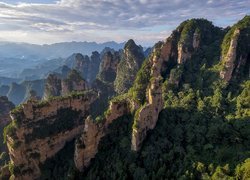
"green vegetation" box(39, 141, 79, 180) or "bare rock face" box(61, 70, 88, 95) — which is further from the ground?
"bare rock face" box(61, 70, 88, 95)

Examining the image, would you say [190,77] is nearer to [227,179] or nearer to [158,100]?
[158,100]

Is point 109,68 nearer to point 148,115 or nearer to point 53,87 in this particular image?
point 53,87

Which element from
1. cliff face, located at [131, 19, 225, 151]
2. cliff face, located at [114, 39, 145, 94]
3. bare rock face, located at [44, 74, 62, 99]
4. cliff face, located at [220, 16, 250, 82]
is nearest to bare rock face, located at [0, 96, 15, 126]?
bare rock face, located at [44, 74, 62, 99]

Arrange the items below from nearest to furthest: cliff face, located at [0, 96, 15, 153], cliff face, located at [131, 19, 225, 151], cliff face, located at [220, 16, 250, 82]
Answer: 1. cliff face, located at [220, 16, 250, 82]
2. cliff face, located at [131, 19, 225, 151]
3. cliff face, located at [0, 96, 15, 153]

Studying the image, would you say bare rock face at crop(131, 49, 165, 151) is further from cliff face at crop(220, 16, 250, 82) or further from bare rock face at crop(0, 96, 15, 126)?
bare rock face at crop(0, 96, 15, 126)

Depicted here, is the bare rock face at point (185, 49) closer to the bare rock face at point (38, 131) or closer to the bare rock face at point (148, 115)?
the bare rock face at point (148, 115)

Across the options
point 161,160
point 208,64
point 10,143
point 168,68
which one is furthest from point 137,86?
point 10,143

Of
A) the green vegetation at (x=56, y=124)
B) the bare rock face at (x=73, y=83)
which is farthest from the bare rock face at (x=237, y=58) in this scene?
the bare rock face at (x=73, y=83)
